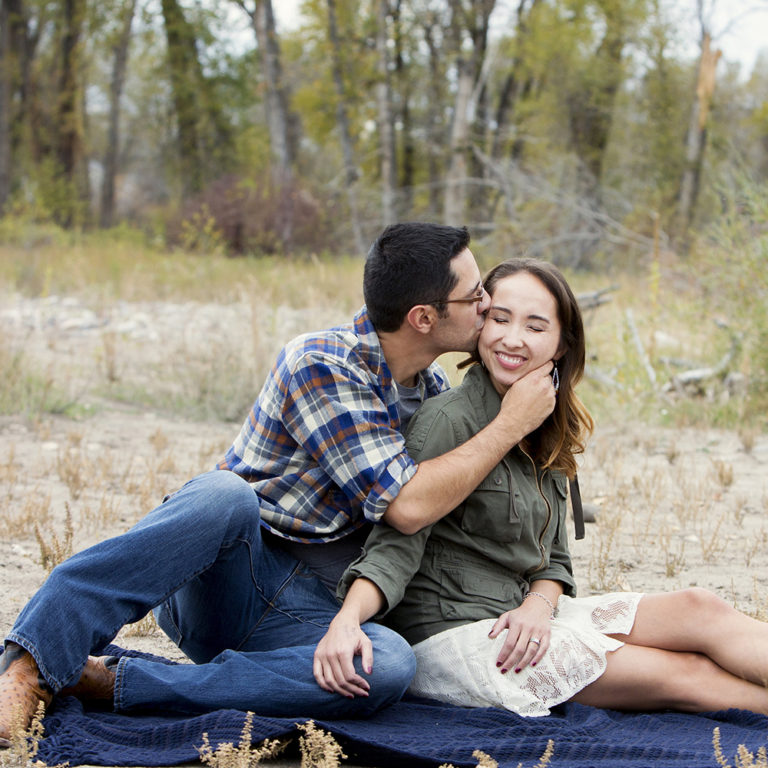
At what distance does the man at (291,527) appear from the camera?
267 cm

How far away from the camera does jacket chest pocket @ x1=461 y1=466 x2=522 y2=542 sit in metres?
2.95

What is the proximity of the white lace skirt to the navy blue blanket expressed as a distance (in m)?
0.06

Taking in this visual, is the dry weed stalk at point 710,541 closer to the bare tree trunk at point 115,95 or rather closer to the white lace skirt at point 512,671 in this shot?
the white lace skirt at point 512,671

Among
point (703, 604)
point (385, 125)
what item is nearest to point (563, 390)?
point (703, 604)

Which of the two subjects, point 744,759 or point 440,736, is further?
point 440,736

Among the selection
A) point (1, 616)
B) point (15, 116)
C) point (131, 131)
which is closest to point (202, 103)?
point (15, 116)

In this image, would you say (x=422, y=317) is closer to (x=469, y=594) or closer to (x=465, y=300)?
(x=465, y=300)

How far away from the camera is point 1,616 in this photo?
3594 millimetres

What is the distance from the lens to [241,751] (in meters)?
2.41

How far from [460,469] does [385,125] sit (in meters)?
18.3

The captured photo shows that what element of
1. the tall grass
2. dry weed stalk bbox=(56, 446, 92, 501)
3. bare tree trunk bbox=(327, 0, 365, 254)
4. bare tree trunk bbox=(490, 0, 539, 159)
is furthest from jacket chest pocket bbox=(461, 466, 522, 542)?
bare tree trunk bbox=(490, 0, 539, 159)

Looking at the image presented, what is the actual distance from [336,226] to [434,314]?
1791cm

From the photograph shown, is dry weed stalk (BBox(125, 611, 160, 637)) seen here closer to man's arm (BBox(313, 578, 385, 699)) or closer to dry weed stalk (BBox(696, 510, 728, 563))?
man's arm (BBox(313, 578, 385, 699))

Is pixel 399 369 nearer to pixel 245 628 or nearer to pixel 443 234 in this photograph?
pixel 443 234
